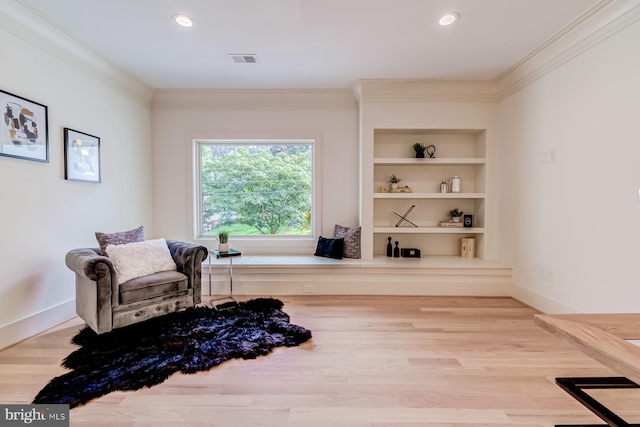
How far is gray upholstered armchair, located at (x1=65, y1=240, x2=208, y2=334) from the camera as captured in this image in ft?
7.68

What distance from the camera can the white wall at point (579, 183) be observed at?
2191 mm

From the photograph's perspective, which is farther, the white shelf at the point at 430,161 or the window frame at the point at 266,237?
the window frame at the point at 266,237

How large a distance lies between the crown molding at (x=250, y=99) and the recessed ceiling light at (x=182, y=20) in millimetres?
1471

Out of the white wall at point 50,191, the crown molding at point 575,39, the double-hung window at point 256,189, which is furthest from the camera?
the double-hung window at point 256,189

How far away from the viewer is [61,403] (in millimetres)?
1632

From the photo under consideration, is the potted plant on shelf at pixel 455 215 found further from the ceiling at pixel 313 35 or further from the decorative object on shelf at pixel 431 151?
the ceiling at pixel 313 35

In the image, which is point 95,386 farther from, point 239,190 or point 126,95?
point 126,95

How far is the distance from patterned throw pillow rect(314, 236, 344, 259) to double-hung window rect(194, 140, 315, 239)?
0.41 m

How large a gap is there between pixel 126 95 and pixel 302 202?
261 centimetres

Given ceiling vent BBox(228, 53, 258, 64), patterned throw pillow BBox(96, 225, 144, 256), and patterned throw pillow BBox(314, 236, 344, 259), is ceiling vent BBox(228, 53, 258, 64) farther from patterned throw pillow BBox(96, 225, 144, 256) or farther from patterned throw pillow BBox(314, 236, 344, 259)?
patterned throw pillow BBox(314, 236, 344, 259)

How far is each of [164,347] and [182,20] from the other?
2.68 m

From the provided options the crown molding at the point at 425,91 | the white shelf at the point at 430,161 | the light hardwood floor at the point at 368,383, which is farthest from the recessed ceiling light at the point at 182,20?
the light hardwood floor at the point at 368,383

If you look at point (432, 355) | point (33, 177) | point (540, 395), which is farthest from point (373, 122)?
point (33, 177)

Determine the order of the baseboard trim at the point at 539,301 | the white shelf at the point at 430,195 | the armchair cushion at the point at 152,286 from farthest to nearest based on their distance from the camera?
the white shelf at the point at 430,195, the baseboard trim at the point at 539,301, the armchair cushion at the point at 152,286
